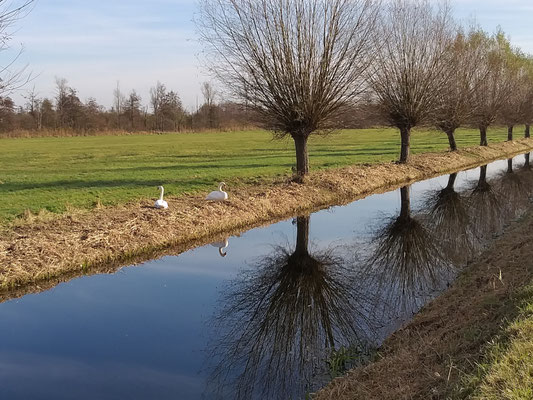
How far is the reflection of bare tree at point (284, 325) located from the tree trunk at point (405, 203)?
20.0 ft

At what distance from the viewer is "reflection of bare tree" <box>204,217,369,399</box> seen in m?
6.57

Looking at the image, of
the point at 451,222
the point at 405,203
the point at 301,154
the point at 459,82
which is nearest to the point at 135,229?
the point at 301,154

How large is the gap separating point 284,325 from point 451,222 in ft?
32.3

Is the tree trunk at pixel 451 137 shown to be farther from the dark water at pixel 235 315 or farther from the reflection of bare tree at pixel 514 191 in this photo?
the dark water at pixel 235 315

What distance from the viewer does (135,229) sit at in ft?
41.0

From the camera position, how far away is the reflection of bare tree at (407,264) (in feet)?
31.0

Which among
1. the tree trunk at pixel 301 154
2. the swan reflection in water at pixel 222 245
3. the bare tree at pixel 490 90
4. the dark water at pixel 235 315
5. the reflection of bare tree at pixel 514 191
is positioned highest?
the bare tree at pixel 490 90

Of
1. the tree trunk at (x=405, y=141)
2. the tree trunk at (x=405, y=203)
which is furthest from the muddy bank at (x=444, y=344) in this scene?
the tree trunk at (x=405, y=141)

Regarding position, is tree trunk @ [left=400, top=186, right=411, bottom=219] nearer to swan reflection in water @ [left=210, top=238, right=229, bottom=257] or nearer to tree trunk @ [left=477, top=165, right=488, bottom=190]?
tree trunk @ [left=477, top=165, right=488, bottom=190]

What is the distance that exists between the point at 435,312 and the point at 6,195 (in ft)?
49.4

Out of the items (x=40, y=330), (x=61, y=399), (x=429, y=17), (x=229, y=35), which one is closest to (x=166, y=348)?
(x=61, y=399)

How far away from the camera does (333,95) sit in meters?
18.9

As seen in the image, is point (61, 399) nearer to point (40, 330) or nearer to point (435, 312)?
point (40, 330)

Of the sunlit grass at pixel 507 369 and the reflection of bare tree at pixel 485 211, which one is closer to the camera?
the sunlit grass at pixel 507 369
